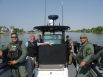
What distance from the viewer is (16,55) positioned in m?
A: 7.21

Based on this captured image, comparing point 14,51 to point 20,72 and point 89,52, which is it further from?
point 89,52

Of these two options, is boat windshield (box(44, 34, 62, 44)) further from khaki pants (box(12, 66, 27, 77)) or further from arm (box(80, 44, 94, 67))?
arm (box(80, 44, 94, 67))

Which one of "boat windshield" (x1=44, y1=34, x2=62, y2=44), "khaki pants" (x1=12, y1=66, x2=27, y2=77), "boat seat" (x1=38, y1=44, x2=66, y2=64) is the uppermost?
"boat windshield" (x1=44, y1=34, x2=62, y2=44)

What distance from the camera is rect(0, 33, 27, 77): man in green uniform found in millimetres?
7145

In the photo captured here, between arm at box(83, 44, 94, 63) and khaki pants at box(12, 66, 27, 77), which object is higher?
arm at box(83, 44, 94, 63)

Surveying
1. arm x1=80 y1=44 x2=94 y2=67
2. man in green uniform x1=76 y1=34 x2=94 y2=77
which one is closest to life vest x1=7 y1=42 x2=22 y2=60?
man in green uniform x1=76 y1=34 x2=94 y2=77

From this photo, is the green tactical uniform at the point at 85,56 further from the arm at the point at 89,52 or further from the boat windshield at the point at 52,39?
the boat windshield at the point at 52,39

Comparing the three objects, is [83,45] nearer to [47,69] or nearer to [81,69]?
[81,69]

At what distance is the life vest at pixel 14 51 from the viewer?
7.17m

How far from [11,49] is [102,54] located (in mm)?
2153

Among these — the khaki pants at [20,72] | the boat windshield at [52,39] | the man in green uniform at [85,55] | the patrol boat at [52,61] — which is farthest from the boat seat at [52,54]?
the man in green uniform at [85,55]

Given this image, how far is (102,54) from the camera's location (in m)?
7.60

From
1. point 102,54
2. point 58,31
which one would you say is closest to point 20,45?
point 102,54

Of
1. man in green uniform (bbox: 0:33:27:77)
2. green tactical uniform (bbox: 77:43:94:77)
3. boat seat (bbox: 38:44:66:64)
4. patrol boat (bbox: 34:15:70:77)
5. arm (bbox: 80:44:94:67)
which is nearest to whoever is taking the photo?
arm (bbox: 80:44:94:67)
